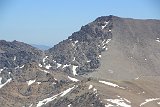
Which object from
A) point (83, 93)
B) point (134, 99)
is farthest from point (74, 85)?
point (134, 99)

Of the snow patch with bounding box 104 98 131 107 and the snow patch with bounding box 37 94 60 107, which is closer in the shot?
the snow patch with bounding box 104 98 131 107

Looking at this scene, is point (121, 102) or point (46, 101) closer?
point (121, 102)

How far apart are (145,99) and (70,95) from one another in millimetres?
26912

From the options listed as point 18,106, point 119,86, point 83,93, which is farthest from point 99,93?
point 18,106

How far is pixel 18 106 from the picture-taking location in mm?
199125

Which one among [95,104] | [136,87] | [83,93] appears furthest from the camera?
[136,87]

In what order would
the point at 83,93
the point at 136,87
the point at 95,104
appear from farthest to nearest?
the point at 136,87
the point at 83,93
the point at 95,104

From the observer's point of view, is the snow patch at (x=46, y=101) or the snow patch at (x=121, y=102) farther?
the snow patch at (x=46, y=101)

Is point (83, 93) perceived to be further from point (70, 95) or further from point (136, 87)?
point (136, 87)

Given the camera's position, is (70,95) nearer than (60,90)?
Yes

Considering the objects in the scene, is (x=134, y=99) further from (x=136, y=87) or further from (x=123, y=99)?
(x=136, y=87)

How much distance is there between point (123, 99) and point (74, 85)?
3312 centimetres

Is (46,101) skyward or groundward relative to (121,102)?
groundward

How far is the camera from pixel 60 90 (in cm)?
19888
